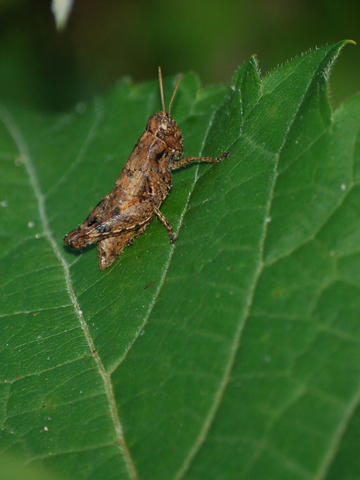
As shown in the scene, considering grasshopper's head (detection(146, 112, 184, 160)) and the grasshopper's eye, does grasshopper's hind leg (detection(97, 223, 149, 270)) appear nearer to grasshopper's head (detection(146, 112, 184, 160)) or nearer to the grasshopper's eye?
grasshopper's head (detection(146, 112, 184, 160))

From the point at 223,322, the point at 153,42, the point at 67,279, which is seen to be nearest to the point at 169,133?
the point at 67,279

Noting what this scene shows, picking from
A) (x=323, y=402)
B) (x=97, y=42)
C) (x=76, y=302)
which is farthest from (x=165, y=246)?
(x=97, y=42)

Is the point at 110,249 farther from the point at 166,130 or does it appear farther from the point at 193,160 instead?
the point at 166,130

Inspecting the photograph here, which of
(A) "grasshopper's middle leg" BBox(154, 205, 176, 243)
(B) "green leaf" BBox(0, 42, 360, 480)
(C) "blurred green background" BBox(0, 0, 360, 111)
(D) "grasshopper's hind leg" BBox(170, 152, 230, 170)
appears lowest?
(B) "green leaf" BBox(0, 42, 360, 480)

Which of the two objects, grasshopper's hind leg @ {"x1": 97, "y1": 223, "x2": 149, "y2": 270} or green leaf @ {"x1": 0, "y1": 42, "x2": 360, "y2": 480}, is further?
grasshopper's hind leg @ {"x1": 97, "y1": 223, "x2": 149, "y2": 270}

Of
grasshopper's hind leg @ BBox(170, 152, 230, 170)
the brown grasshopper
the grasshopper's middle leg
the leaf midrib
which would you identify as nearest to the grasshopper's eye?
the brown grasshopper

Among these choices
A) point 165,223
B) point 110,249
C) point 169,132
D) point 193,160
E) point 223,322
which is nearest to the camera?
point 223,322

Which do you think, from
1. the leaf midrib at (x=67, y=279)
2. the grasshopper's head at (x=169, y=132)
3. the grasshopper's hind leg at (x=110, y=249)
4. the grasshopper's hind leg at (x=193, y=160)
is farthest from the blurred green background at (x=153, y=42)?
the grasshopper's hind leg at (x=110, y=249)
